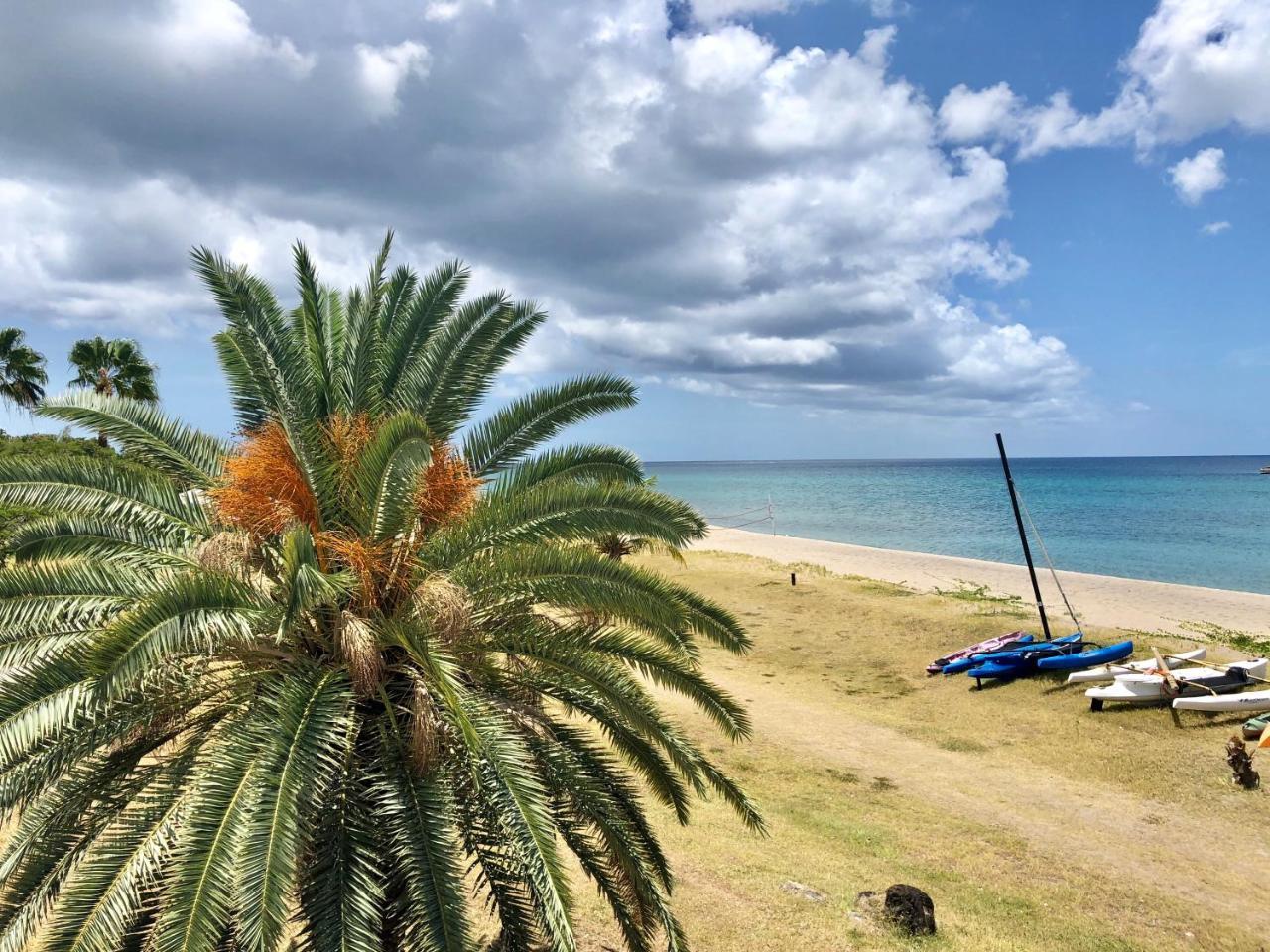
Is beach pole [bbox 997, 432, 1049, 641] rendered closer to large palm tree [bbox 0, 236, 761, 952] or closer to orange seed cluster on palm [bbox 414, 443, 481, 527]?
large palm tree [bbox 0, 236, 761, 952]

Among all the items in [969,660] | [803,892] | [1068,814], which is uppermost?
[803,892]

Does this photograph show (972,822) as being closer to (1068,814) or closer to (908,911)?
(1068,814)

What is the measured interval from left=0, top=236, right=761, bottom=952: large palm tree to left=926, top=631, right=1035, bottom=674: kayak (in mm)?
14114

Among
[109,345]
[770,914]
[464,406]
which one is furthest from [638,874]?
[109,345]

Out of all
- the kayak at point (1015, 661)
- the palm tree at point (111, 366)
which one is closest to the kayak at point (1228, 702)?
the kayak at point (1015, 661)

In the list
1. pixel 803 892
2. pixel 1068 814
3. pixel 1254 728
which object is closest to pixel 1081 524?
pixel 1254 728

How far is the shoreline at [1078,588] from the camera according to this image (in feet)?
79.6

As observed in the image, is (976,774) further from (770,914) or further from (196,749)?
(196,749)

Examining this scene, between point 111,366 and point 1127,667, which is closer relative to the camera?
point 1127,667

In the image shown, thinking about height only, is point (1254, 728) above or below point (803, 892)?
below

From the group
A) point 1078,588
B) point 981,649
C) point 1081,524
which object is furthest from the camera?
point 1081,524

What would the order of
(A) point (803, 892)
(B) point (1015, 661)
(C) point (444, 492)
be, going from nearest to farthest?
(C) point (444, 492) < (A) point (803, 892) < (B) point (1015, 661)

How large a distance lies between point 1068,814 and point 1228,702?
16.3 ft

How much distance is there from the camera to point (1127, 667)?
640 inches
